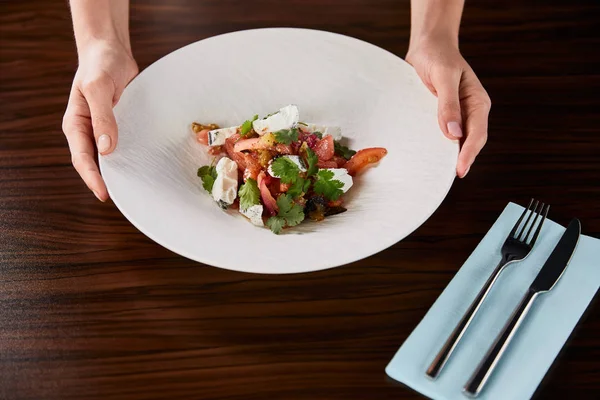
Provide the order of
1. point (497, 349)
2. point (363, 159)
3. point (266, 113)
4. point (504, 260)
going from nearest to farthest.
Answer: point (497, 349), point (504, 260), point (363, 159), point (266, 113)

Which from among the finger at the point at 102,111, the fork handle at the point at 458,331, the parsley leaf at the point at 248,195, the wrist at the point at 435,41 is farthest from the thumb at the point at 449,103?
the finger at the point at 102,111

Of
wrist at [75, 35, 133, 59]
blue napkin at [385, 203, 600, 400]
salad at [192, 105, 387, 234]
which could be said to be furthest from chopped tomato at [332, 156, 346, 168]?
wrist at [75, 35, 133, 59]

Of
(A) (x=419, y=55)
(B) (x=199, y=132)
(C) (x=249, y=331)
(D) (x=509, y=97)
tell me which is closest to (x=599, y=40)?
(D) (x=509, y=97)

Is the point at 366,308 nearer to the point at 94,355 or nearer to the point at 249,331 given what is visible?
the point at 249,331

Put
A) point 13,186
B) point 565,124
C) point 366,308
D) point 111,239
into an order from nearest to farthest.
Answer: point 366,308 < point 111,239 < point 13,186 < point 565,124

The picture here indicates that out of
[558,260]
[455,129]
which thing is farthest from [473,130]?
[558,260]

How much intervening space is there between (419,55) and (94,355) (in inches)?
43.3

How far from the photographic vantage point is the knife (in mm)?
1232

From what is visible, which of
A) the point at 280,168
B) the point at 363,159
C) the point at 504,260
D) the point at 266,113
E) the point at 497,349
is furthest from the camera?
the point at 266,113

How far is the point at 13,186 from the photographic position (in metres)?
1.66

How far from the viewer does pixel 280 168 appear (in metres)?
1.54

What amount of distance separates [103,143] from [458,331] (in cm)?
82

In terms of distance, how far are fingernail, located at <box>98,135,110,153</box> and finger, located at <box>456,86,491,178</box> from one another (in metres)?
0.77

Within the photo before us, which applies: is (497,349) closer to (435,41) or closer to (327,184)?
(327,184)
